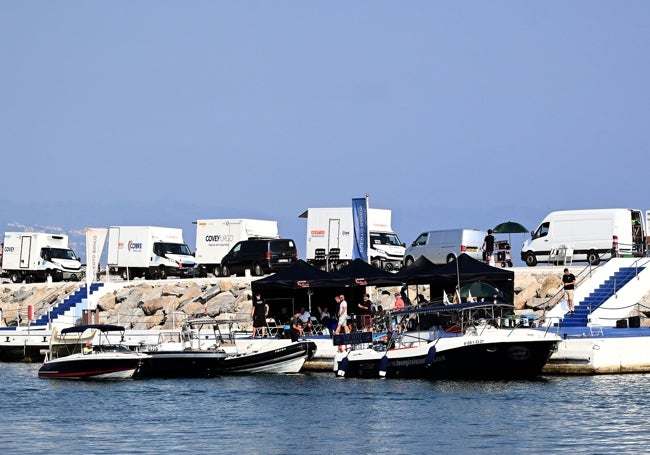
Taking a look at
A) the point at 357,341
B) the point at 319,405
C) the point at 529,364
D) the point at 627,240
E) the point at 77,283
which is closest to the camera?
the point at 319,405

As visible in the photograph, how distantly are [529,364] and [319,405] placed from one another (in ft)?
21.6

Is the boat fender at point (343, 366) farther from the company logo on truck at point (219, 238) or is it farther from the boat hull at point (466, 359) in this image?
the company logo on truck at point (219, 238)

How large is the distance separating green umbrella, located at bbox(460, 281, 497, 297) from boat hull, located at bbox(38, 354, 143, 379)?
34.0 ft

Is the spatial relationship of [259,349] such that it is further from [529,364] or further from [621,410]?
[621,410]

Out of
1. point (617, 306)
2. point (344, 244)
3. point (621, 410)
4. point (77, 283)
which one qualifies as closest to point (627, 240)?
point (617, 306)

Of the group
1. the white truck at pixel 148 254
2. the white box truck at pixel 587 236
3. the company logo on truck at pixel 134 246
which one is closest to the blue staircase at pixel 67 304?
the white truck at pixel 148 254

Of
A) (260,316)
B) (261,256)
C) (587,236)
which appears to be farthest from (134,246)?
(587,236)

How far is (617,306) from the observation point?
4541 centimetres

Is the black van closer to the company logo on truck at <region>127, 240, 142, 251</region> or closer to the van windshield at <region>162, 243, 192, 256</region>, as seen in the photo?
the van windshield at <region>162, 243, 192, 256</region>

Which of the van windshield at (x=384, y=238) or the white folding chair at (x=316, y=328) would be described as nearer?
the white folding chair at (x=316, y=328)

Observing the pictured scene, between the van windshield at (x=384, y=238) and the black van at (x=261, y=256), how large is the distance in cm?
A: 357

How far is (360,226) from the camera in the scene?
54.7m

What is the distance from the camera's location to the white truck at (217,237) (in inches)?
2608

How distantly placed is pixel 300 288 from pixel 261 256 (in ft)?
49.7
